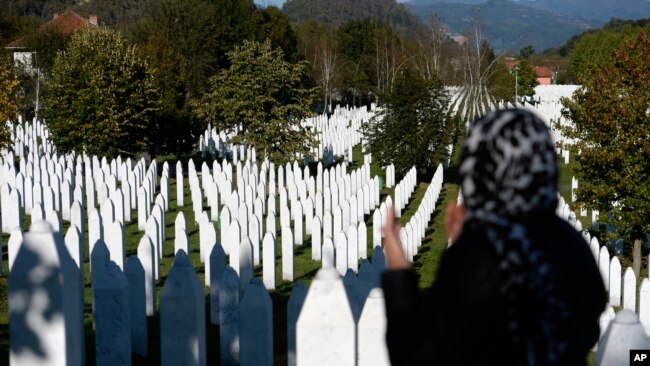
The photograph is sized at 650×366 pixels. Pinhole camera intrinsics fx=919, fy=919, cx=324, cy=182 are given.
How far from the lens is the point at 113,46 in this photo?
29312 millimetres

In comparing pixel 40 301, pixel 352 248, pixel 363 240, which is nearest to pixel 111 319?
pixel 40 301

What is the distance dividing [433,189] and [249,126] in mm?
7809

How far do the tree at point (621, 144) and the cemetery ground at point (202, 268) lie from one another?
3.22 metres

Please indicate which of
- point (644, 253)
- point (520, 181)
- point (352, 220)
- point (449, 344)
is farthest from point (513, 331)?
point (644, 253)

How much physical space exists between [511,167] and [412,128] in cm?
2695

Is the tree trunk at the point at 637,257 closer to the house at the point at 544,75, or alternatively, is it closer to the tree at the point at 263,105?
the tree at the point at 263,105

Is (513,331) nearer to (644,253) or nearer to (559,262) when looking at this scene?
(559,262)

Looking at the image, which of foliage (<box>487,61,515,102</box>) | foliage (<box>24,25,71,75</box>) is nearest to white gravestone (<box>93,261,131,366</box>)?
foliage (<box>24,25,71,75</box>)

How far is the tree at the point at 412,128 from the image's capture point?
95.1ft

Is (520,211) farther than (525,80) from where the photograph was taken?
No

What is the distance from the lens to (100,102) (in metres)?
27.2

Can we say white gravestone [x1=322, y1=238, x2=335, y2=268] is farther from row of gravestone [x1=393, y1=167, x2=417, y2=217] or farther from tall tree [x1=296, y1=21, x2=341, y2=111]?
tall tree [x1=296, y1=21, x2=341, y2=111]

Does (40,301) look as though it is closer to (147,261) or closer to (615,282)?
(147,261)

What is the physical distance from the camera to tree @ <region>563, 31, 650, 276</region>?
1634 centimetres
